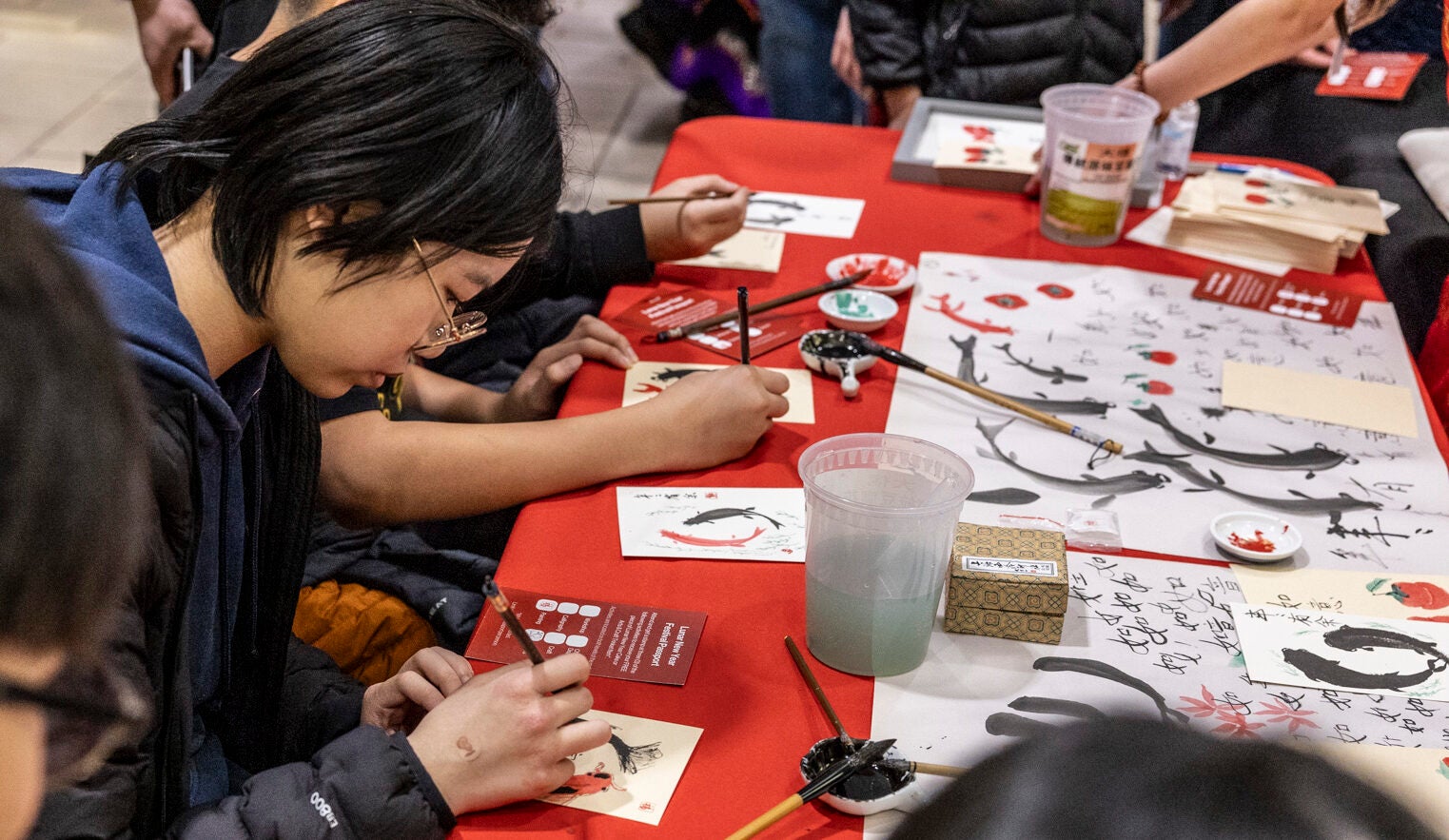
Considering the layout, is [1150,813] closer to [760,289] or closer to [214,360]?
[214,360]

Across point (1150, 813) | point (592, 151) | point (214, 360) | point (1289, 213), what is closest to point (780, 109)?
point (592, 151)

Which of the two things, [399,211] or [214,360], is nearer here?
[399,211]

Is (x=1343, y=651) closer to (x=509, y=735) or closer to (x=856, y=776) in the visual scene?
(x=856, y=776)

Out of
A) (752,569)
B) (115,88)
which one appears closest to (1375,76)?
(752,569)

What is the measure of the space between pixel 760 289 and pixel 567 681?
91cm

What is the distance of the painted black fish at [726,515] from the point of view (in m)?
1.27

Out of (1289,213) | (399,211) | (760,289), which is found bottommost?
(760,289)

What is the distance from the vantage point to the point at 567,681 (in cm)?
95

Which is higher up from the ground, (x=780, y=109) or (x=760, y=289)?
(x=760, y=289)

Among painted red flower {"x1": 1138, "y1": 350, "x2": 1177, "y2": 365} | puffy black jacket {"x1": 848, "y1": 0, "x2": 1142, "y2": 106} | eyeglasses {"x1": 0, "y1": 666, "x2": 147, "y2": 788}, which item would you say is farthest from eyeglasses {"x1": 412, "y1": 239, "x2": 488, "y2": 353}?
puffy black jacket {"x1": 848, "y1": 0, "x2": 1142, "y2": 106}

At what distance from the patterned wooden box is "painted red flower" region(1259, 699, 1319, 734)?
18 cm

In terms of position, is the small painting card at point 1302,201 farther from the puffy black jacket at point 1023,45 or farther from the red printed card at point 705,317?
the red printed card at point 705,317

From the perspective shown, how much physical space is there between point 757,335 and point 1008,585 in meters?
0.64

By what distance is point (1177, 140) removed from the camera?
6.65ft
